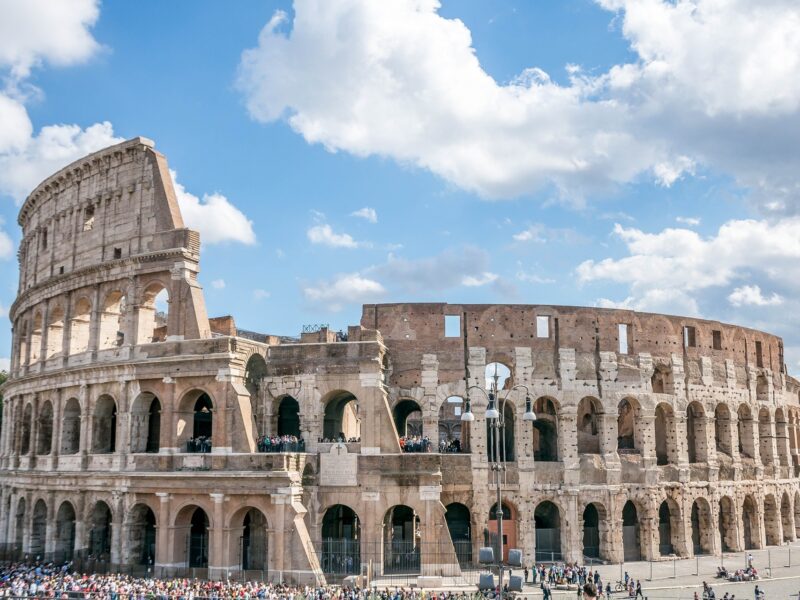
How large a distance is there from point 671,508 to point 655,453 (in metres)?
2.73

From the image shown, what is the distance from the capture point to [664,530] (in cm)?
3697

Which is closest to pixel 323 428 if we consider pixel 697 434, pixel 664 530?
pixel 664 530

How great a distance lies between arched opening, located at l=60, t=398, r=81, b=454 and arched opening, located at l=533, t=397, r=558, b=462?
68.6ft

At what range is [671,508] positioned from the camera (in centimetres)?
3578

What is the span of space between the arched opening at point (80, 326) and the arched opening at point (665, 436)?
27.3m

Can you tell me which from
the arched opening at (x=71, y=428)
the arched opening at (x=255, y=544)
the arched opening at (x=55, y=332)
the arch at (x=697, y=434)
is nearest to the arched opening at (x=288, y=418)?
the arched opening at (x=255, y=544)

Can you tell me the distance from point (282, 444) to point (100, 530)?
30.3 feet

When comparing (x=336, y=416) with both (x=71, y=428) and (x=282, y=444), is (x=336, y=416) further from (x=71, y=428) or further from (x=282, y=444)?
(x=71, y=428)

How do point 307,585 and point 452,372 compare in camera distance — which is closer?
point 307,585

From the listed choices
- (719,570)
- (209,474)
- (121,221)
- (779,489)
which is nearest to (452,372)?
(209,474)

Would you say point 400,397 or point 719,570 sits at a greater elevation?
point 400,397

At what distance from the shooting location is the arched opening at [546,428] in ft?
119

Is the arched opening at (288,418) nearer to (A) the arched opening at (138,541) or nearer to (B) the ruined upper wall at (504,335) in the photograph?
(B) the ruined upper wall at (504,335)

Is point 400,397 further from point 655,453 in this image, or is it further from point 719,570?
point 719,570
